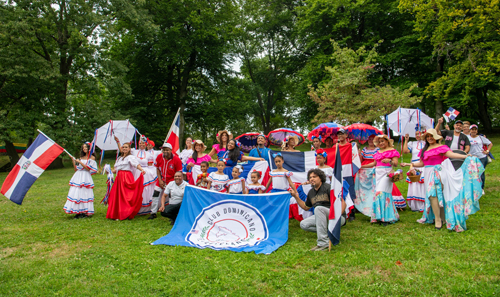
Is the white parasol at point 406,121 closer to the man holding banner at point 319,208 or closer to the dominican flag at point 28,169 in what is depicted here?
the man holding banner at point 319,208

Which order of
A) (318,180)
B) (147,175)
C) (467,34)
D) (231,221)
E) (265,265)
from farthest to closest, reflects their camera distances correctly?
1. (467,34)
2. (147,175)
3. (231,221)
4. (318,180)
5. (265,265)

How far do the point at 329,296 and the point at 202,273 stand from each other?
157cm

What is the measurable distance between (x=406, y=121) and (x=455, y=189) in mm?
4252

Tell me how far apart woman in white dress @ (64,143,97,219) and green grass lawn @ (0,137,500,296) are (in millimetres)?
1270

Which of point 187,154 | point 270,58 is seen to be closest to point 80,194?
point 187,154

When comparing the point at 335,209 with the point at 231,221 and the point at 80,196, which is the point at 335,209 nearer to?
the point at 231,221

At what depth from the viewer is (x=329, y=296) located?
130 inches

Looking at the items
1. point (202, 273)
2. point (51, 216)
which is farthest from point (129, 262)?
point (51, 216)

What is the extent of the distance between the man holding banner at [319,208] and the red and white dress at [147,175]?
4.35m

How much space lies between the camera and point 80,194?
7.55m

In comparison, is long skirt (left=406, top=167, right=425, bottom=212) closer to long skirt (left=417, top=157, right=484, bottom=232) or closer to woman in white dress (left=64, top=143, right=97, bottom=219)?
long skirt (left=417, top=157, right=484, bottom=232)

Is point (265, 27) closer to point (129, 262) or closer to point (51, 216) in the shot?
point (51, 216)

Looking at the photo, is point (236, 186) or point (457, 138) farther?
point (457, 138)

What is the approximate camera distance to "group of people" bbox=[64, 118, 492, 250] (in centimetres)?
542
